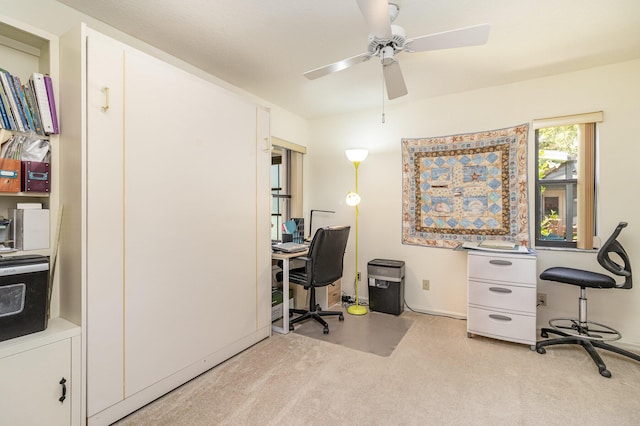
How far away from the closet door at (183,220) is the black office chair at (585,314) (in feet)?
8.32

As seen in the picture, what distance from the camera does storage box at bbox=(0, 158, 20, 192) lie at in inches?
56.9

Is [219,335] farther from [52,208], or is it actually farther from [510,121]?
[510,121]

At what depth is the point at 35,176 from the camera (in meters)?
1.58

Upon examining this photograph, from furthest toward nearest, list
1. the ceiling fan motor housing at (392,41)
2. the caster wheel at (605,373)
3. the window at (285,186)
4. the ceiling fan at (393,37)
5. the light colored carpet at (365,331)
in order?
the window at (285,186) < the light colored carpet at (365,331) < the caster wheel at (605,373) < the ceiling fan motor housing at (392,41) < the ceiling fan at (393,37)

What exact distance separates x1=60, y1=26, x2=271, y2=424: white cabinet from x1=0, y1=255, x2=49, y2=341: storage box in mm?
144

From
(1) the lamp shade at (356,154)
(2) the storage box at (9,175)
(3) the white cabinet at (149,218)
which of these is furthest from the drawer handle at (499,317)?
(2) the storage box at (9,175)

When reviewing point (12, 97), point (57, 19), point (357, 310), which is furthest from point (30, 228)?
point (357, 310)

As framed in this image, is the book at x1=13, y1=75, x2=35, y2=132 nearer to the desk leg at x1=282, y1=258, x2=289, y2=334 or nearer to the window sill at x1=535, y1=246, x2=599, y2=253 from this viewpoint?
the desk leg at x1=282, y1=258, x2=289, y2=334

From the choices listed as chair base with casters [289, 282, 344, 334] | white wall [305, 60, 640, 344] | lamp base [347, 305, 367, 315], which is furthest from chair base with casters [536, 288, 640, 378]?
chair base with casters [289, 282, 344, 334]

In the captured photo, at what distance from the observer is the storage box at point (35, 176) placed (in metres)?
1.54

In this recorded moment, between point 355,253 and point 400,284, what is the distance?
74cm

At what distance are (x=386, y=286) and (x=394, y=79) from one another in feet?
7.21

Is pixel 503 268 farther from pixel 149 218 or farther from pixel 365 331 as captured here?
pixel 149 218

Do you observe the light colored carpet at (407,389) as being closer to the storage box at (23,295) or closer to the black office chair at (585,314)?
the black office chair at (585,314)
